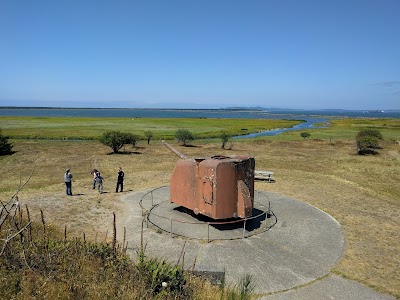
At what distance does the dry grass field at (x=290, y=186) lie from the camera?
11750mm

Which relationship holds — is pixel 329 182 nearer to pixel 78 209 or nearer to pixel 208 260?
pixel 208 260

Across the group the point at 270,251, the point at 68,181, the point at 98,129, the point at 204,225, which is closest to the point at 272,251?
the point at 270,251

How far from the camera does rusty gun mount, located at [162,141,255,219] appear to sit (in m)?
12.5

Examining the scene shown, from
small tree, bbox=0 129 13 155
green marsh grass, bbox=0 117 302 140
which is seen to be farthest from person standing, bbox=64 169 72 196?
green marsh grass, bbox=0 117 302 140

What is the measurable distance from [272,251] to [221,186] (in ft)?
9.90

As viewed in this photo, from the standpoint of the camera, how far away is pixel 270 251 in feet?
37.5

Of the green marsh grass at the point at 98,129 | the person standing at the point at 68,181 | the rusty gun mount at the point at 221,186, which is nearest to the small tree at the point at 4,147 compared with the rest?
the green marsh grass at the point at 98,129

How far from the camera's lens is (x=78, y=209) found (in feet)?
51.5

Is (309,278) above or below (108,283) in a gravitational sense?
below

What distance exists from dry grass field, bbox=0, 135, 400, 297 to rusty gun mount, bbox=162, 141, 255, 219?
408 cm

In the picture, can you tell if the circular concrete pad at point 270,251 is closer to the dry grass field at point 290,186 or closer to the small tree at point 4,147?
the dry grass field at point 290,186

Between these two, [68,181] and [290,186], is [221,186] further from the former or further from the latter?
[290,186]

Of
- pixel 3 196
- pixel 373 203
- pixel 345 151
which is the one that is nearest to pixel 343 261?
pixel 373 203

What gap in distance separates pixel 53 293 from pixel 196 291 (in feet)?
9.61
